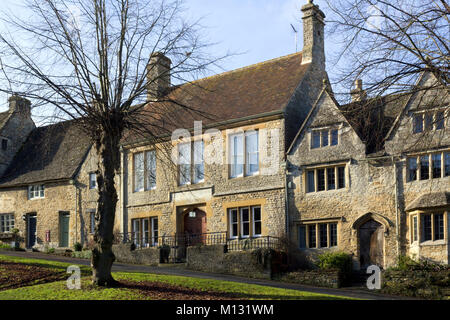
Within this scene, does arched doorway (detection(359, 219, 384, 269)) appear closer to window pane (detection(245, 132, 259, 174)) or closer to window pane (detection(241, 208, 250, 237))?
window pane (detection(241, 208, 250, 237))

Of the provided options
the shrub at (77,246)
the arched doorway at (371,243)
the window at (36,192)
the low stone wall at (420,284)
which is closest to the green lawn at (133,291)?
the low stone wall at (420,284)

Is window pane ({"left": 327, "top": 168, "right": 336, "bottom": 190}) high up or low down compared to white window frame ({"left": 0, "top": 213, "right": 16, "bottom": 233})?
up

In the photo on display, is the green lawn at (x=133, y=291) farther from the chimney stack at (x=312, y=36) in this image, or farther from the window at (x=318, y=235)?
the chimney stack at (x=312, y=36)

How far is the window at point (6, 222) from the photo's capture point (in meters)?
38.8

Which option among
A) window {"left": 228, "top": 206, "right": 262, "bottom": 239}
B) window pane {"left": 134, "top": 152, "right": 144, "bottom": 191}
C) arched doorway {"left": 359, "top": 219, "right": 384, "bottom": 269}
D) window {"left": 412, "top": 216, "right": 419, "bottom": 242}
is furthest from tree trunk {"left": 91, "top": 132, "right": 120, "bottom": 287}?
window pane {"left": 134, "top": 152, "right": 144, "bottom": 191}

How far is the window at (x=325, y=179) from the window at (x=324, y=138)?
1154 millimetres

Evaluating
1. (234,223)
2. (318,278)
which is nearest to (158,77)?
(318,278)

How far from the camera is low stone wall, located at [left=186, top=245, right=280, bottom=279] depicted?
25.3 metres

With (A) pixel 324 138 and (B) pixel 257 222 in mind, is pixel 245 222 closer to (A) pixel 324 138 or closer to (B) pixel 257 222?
(B) pixel 257 222

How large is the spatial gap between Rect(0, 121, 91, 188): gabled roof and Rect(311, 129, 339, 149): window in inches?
608

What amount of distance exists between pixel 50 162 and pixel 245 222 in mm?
16491

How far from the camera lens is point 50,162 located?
127 ft

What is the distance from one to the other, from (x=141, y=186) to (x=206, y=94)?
6.60m
